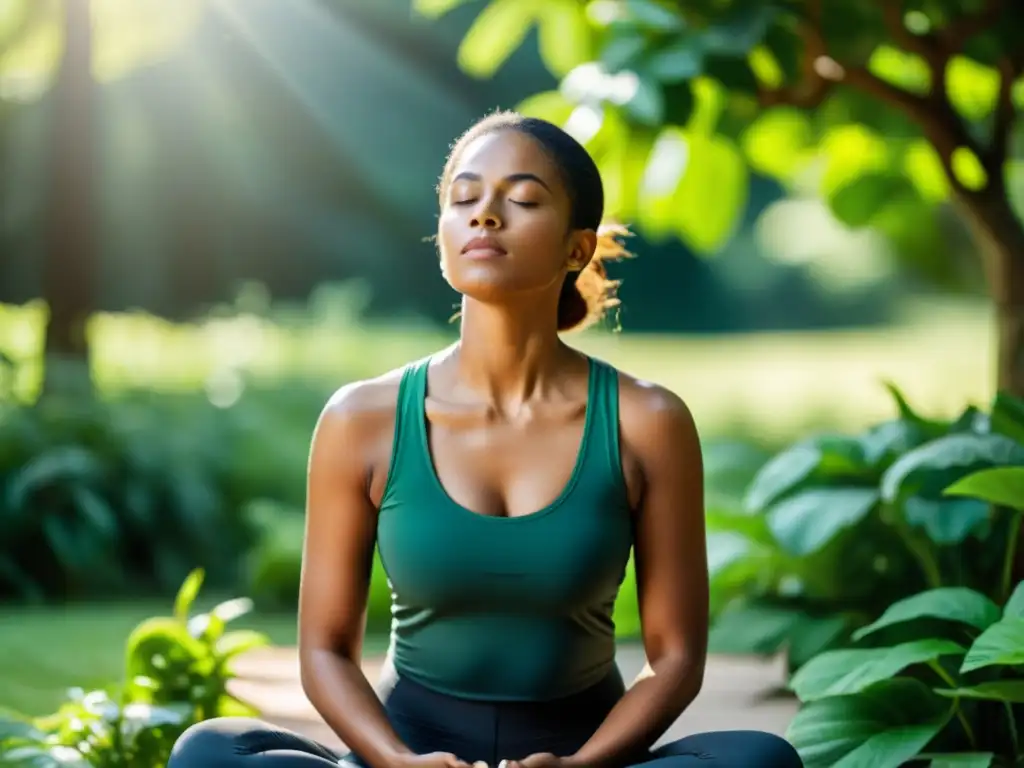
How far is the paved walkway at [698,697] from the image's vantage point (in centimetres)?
324

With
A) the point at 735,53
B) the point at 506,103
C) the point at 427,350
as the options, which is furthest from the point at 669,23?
the point at 506,103

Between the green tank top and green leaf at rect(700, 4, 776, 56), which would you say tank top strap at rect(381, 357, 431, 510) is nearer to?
the green tank top

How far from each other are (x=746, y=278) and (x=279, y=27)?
4893 mm

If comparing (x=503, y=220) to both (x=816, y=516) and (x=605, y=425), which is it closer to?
(x=605, y=425)

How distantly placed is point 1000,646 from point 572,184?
1007 mm

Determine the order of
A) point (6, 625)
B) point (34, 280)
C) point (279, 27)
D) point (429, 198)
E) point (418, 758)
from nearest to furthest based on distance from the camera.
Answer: point (418, 758) < point (6, 625) < point (34, 280) < point (279, 27) < point (429, 198)

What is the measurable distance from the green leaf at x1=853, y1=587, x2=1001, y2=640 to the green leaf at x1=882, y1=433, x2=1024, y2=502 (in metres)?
0.34

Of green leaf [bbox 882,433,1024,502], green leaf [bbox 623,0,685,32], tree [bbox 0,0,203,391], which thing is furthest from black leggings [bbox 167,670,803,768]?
tree [bbox 0,0,203,391]

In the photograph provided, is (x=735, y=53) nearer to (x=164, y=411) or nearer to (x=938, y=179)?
(x=938, y=179)

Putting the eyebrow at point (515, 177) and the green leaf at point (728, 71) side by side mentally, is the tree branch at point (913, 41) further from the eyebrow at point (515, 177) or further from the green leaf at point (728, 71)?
the eyebrow at point (515, 177)

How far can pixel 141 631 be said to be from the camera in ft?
9.70

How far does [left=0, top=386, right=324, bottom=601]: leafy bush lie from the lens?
15.6 ft

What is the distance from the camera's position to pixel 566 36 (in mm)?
3771

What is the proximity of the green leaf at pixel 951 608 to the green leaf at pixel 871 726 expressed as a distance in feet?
0.41
